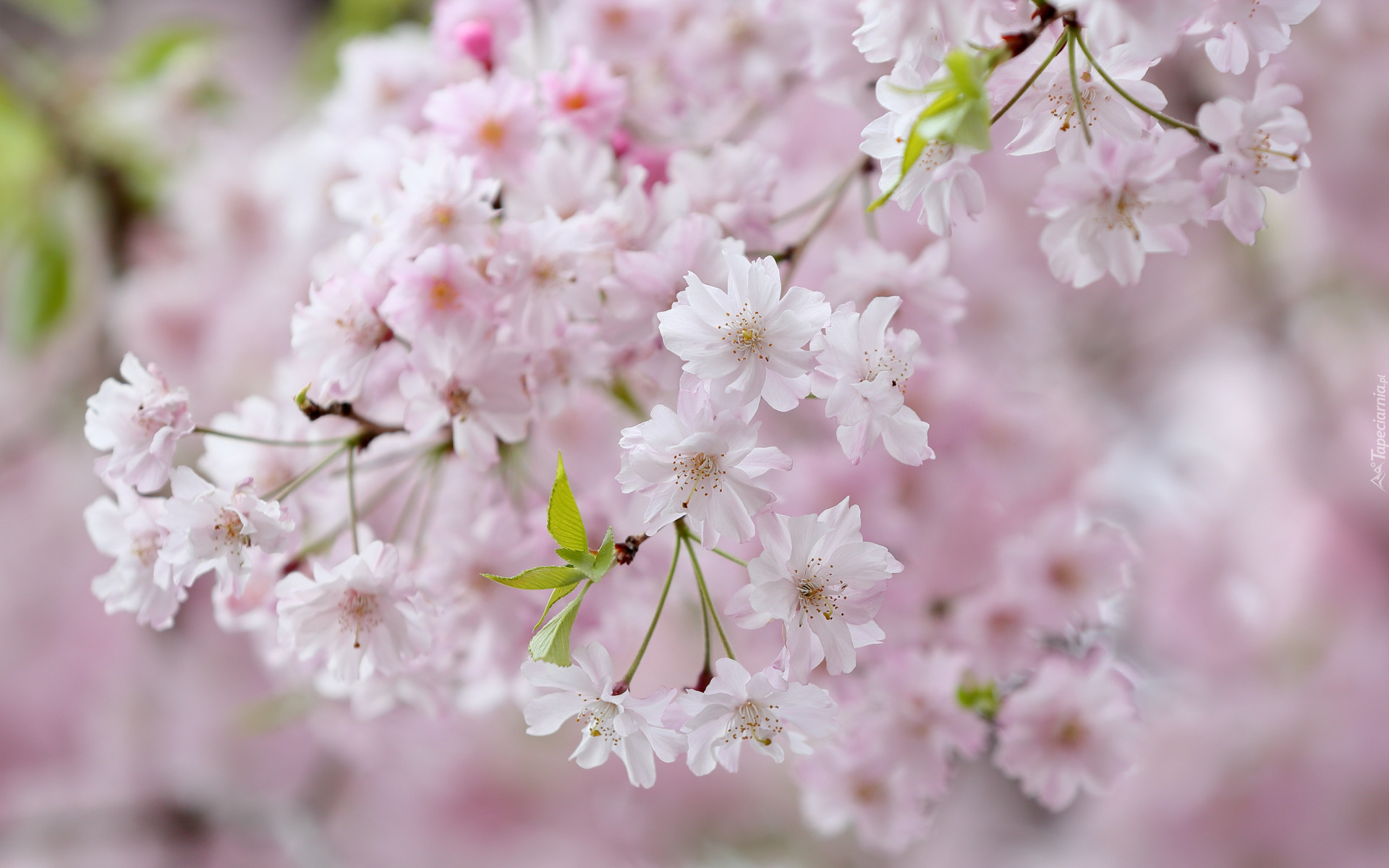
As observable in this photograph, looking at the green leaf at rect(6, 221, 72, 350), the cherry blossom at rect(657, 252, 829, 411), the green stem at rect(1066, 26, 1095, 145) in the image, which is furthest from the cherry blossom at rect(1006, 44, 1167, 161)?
the green leaf at rect(6, 221, 72, 350)

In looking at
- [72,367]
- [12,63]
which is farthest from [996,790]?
[12,63]

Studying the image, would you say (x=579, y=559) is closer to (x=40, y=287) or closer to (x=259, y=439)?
(x=259, y=439)

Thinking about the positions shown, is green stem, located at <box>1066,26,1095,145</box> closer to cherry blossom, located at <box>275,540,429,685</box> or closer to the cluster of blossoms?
the cluster of blossoms

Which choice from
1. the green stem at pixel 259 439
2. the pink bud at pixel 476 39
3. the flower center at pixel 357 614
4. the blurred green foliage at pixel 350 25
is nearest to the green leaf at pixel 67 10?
the blurred green foliage at pixel 350 25

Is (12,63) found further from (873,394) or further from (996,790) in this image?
(996,790)

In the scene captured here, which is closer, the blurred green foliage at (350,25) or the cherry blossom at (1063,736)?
the cherry blossom at (1063,736)

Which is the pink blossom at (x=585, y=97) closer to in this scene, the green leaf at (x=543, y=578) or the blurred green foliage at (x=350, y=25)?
the green leaf at (x=543, y=578)
